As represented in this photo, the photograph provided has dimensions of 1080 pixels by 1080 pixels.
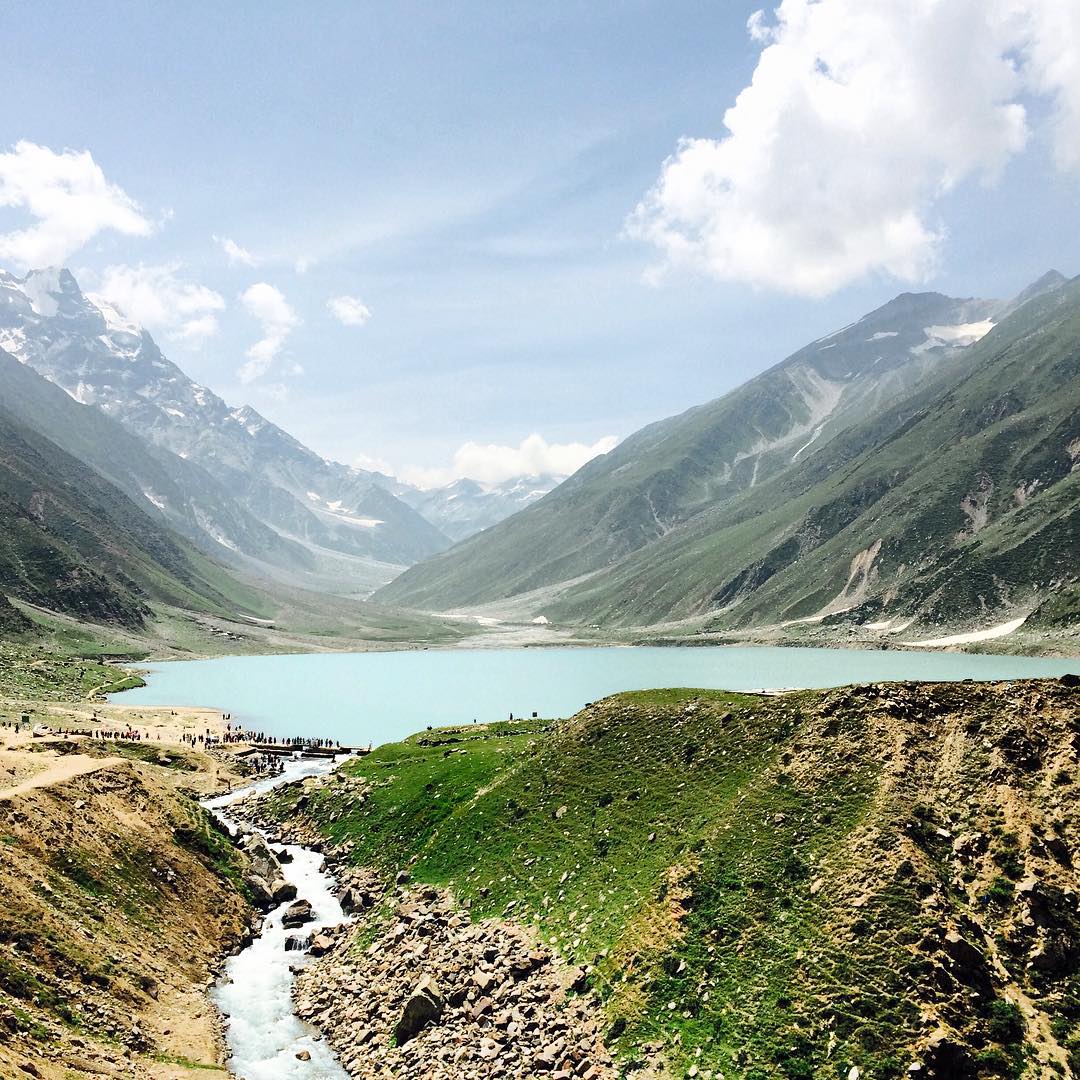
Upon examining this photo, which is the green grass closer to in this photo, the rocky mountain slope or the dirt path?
the rocky mountain slope

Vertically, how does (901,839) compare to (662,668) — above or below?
above

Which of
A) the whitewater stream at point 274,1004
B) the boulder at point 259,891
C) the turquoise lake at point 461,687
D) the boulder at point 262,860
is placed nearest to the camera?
the whitewater stream at point 274,1004

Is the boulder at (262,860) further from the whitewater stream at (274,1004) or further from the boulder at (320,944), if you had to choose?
the boulder at (320,944)

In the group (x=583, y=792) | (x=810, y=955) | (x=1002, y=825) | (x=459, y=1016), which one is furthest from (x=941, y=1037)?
(x=583, y=792)

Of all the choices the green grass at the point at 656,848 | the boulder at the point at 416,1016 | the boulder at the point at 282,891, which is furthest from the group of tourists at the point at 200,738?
the boulder at the point at 416,1016

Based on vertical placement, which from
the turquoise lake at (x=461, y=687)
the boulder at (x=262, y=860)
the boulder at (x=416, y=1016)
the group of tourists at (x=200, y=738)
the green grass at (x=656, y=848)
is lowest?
the turquoise lake at (x=461, y=687)

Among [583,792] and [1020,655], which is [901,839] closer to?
[583,792]

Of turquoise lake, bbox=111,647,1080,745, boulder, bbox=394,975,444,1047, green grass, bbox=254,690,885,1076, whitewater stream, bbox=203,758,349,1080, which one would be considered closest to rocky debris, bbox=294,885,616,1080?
boulder, bbox=394,975,444,1047
